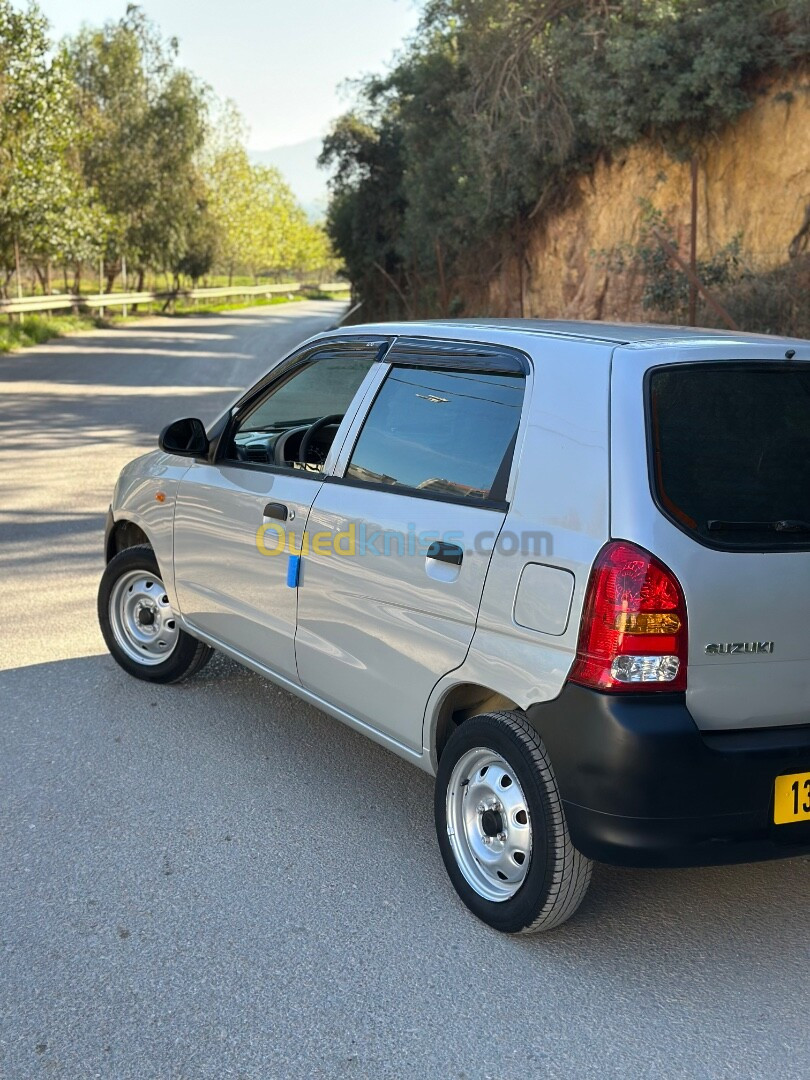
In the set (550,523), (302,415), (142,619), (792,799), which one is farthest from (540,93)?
(792,799)

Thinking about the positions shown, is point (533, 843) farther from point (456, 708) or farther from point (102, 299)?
point (102, 299)

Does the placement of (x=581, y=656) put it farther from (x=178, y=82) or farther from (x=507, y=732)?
(x=178, y=82)

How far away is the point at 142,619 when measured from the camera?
588 centimetres

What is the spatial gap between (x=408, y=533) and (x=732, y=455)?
1.10m

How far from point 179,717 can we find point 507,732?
2.41 m

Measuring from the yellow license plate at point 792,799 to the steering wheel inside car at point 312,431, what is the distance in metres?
2.39

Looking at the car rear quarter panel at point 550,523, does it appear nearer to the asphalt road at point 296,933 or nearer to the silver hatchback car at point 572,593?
the silver hatchback car at point 572,593

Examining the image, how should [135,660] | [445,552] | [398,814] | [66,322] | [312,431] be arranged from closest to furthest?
[445,552]
[398,814]
[312,431]
[135,660]
[66,322]

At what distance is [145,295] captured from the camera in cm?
4697

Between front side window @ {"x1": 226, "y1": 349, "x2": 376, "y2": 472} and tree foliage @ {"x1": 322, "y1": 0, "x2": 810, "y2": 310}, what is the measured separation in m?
10.8

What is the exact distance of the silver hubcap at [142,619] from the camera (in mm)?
5797

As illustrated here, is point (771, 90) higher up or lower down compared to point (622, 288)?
higher up

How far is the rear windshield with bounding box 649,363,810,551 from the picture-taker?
3246 mm

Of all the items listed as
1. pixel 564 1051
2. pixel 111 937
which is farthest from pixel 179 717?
pixel 564 1051
